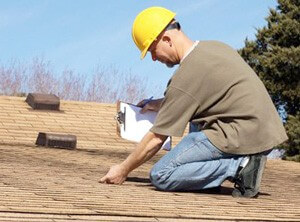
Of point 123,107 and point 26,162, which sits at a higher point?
point 123,107

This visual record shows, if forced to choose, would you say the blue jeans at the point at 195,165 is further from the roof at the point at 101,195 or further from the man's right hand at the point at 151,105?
the man's right hand at the point at 151,105

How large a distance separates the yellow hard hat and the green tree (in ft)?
43.6

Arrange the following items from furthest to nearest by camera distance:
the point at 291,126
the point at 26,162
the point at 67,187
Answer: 1. the point at 291,126
2. the point at 26,162
3. the point at 67,187

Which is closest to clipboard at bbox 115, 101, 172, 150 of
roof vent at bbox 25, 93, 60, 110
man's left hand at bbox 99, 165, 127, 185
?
man's left hand at bbox 99, 165, 127, 185

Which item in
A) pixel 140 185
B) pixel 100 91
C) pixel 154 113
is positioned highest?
pixel 154 113

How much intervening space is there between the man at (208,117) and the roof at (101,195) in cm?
14

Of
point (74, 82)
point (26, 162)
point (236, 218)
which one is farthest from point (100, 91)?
point (236, 218)

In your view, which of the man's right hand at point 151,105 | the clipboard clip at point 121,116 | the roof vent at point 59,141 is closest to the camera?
the man's right hand at point 151,105

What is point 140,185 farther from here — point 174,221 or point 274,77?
point 274,77

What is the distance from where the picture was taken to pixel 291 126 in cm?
1750

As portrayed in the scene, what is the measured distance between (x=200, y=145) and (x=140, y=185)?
606 mm

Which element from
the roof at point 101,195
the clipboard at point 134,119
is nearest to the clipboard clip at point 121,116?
the clipboard at point 134,119

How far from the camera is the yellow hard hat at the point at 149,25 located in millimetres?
4734

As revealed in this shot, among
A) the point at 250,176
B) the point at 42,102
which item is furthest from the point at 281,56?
the point at 250,176
